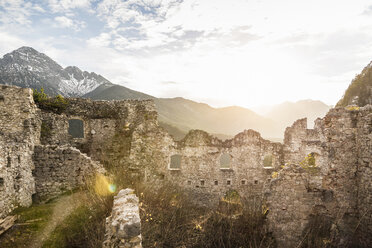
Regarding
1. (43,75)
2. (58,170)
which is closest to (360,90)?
(58,170)

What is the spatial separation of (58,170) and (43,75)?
119 meters

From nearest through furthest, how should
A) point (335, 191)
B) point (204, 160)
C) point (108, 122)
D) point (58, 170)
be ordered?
point (335, 191) < point (58, 170) < point (204, 160) < point (108, 122)

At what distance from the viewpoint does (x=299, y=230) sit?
25.9ft

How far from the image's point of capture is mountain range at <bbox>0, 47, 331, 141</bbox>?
8316 cm

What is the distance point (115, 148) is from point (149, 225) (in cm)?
936

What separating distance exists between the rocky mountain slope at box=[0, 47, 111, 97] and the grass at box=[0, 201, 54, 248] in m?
92.2

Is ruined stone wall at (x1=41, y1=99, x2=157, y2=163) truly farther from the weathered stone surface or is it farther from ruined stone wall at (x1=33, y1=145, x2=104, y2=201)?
the weathered stone surface

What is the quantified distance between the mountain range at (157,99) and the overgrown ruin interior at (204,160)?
61.2 m

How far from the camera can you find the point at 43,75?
107 metres

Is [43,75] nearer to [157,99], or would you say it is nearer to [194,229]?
[157,99]

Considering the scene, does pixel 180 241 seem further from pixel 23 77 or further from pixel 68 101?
pixel 23 77

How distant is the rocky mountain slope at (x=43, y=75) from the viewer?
91.7 m

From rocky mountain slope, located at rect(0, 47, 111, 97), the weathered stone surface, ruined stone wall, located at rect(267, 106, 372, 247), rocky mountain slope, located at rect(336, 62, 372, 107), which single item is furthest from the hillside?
the weathered stone surface

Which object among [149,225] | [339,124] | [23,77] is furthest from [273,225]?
[23,77]
